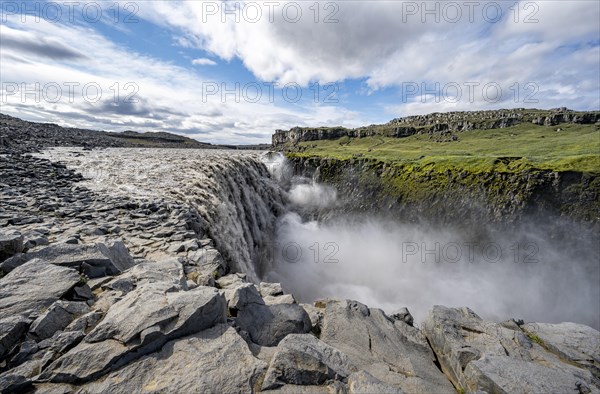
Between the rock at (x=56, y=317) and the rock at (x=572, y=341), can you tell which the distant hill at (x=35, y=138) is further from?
the rock at (x=572, y=341)

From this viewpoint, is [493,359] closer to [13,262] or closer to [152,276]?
[152,276]

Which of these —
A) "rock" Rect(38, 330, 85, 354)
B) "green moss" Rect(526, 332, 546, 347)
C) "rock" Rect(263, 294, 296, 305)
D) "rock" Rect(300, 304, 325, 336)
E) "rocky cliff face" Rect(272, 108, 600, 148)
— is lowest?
"green moss" Rect(526, 332, 546, 347)

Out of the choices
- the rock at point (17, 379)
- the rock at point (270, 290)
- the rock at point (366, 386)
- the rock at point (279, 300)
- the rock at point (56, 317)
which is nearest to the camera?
the rock at point (17, 379)

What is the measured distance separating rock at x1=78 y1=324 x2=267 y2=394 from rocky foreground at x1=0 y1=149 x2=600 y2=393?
22 millimetres

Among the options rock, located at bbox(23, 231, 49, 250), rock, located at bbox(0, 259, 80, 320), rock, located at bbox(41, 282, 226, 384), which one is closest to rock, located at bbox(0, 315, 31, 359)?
rock, located at bbox(0, 259, 80, 320)

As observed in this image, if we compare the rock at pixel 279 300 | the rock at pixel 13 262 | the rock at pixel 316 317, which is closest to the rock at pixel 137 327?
the rock at pixel 279 300

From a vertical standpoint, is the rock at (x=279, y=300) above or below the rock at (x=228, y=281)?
below

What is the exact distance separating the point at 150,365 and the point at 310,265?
3726 centimetres

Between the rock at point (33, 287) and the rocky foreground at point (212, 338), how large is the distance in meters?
0.03

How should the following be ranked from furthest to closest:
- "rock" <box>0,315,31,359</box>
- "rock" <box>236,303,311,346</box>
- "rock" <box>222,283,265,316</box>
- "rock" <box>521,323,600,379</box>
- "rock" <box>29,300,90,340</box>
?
1. "rock" <box>521,323,600,379</box>
2. "rock" <box>222,283,265,316</box>
3. "rock" <box>236,303,311,346</box>
4. "rock" <box>29,300,90,340</box>
5. "rock" <box>0,315,31,359</box>

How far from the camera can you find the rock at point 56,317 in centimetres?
603

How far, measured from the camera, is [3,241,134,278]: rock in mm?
8648

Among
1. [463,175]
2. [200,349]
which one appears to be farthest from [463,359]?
[463,175]

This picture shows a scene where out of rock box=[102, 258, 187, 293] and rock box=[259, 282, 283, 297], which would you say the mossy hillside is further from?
rock box=[102, 258, 187, 293]
